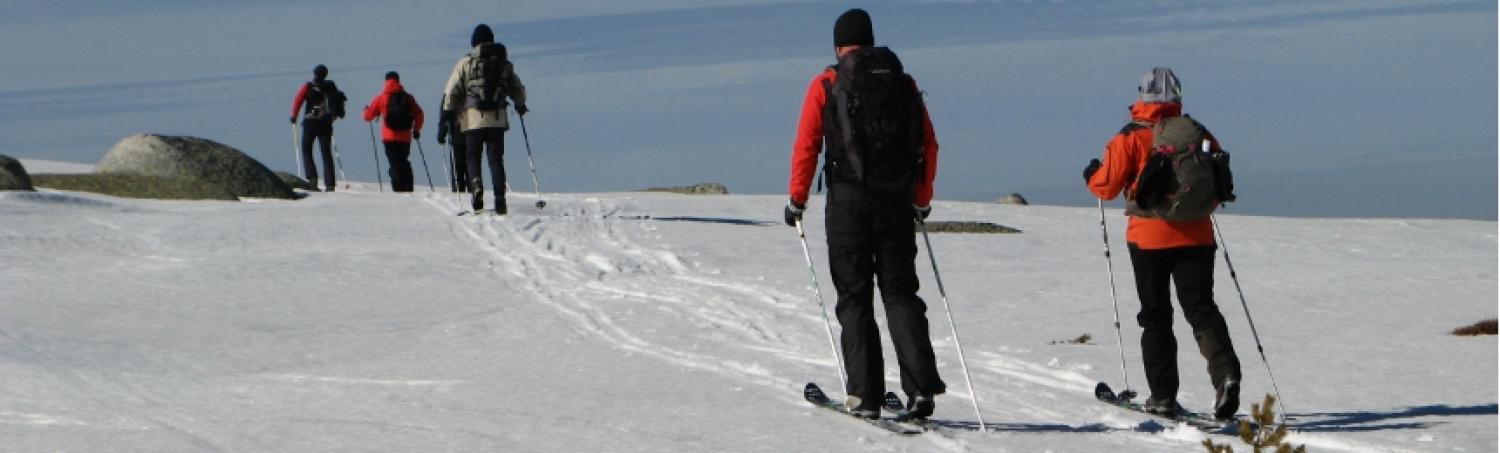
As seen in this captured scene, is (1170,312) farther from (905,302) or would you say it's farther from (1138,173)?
(905,302)

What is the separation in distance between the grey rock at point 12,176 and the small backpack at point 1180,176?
62.5ft

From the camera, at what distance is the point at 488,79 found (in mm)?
18531

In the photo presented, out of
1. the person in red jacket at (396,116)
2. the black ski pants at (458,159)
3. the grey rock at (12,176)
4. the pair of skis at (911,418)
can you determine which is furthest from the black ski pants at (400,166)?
the pair of skis at (911,418)

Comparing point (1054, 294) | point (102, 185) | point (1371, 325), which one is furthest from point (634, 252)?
point (102, 185)

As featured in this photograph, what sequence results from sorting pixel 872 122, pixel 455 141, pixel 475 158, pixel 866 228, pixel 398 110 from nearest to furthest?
pixel 872 122, pixel 866 228, pixel 475 158, pixel 455 141, pixel 398 110

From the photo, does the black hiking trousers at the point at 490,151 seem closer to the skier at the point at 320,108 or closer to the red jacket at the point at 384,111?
the red jacket at the point at 384,111

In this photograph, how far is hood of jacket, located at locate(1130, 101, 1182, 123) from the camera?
7.90m

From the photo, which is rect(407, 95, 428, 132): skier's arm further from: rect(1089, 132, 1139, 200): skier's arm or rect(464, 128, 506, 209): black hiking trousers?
rect(1089, 132, 1139, 200): skier's arm

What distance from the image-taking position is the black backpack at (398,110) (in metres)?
25.8

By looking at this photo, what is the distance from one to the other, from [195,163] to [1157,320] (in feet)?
74.3

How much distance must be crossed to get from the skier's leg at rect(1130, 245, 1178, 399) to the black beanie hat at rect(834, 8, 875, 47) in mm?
1695

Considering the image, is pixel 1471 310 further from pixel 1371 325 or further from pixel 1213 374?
pixel 1213 374

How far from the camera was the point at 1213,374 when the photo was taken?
8.07 meters

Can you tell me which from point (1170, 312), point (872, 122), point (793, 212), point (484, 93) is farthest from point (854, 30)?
point (484, 93)
